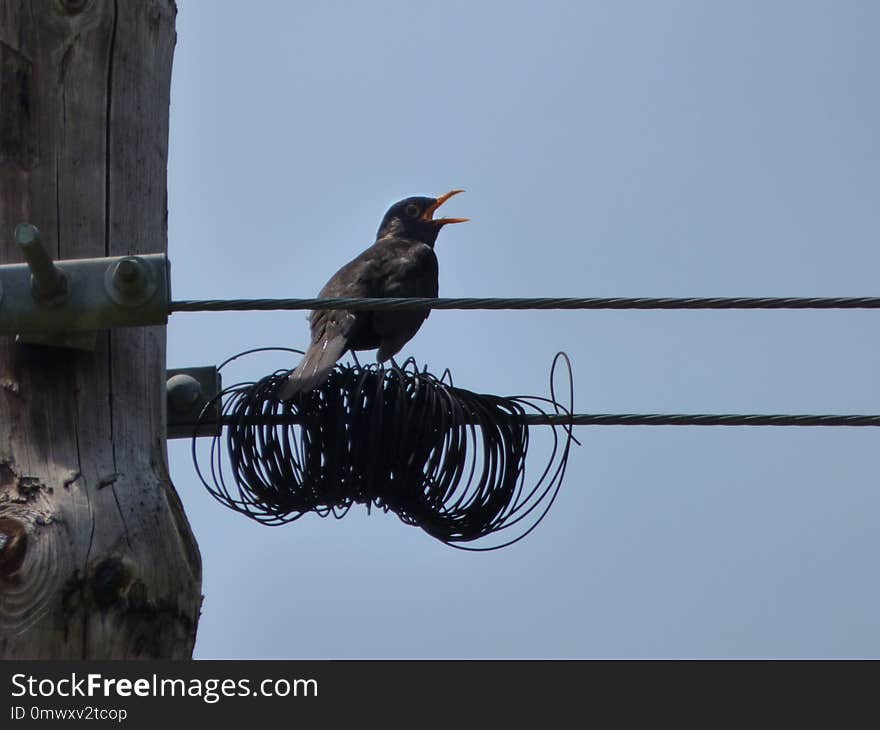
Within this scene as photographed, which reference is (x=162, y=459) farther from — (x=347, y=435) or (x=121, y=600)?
(x=347, y=435)

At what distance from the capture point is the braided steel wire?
3.51 m

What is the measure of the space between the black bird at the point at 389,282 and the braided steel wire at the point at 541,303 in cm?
228

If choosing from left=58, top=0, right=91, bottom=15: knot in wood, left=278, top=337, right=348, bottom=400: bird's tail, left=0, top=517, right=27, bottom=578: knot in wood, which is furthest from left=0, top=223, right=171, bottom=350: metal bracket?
left=278, top=337, right=348, bottom=400: bird's tail

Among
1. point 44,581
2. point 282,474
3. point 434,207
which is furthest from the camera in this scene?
point 434,207

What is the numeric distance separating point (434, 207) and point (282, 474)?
4.54m

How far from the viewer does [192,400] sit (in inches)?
170

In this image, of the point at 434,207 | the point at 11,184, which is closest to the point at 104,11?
the point at 11,184

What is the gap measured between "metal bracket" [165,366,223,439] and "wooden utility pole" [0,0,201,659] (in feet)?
2.45

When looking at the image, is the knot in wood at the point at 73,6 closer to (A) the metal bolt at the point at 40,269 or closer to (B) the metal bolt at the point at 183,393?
(A) the metal bolt at the point at 40,269

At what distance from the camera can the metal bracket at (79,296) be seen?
10.8ft

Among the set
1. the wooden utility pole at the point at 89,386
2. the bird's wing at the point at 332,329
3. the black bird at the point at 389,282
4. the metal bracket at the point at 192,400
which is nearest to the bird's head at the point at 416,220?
the black bird at the point at 389,282

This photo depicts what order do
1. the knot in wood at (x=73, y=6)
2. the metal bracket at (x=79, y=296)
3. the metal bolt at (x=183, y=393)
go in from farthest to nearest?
the metal bolt at (x=183, y=393) → the knot in wood at (x=73, y=6) → the metal bracket at (x=79, y=296)

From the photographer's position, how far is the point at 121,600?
3.16 m

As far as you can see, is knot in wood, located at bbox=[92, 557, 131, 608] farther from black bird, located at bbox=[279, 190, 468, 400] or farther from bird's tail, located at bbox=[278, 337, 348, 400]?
black bird, located at bbox=[279, 190, 468, 400]
